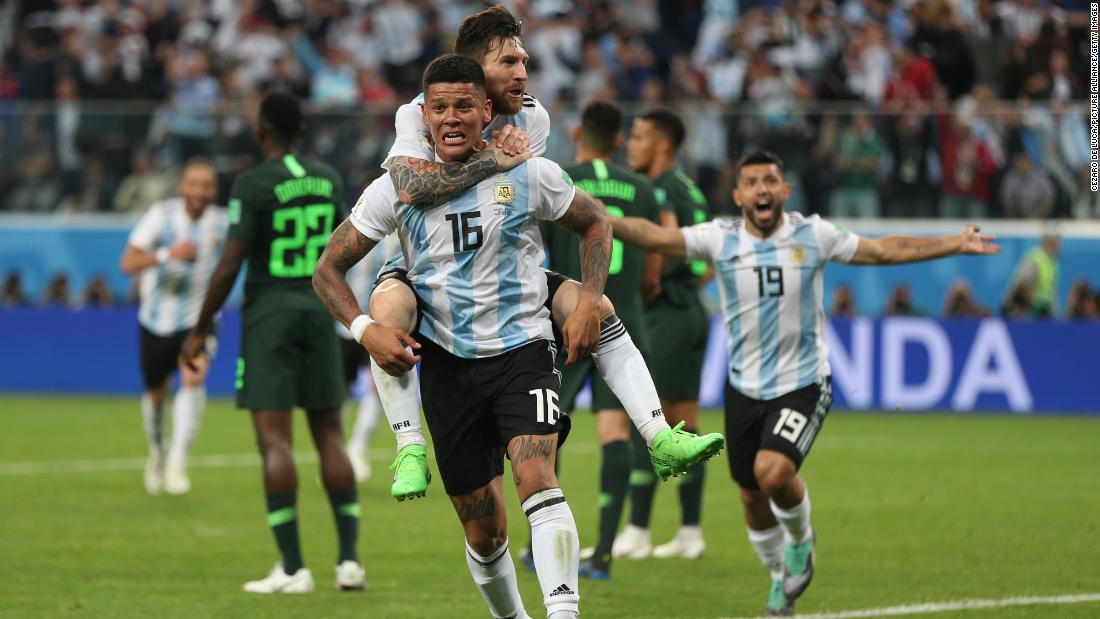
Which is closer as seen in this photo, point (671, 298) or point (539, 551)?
point (539, 551)

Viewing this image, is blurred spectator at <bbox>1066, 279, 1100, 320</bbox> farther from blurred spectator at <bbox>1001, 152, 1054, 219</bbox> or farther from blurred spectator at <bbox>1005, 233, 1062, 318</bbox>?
blurred spectator at <bbox>1001, 152, 1054, 219</bbox>

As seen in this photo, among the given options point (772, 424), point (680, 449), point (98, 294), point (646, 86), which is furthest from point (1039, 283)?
point (680, 449)

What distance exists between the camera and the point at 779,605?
808cm

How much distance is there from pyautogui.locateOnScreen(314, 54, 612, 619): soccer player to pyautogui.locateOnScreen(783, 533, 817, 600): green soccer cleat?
215 centimetres

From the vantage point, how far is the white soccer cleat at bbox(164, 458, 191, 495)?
43.4ft

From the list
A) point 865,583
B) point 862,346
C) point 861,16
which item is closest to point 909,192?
point 862,346

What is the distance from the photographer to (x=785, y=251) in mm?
8430

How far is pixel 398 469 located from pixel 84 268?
1770 cm

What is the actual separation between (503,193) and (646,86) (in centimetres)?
1619

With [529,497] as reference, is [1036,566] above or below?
below

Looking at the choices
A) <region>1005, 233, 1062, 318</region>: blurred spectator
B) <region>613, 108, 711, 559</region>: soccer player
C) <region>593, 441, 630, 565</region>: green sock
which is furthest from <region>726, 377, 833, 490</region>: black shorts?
<region>1005, 233, 1062, 318</region>: blurred spectator

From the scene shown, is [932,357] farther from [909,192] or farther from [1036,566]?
[1036,566]

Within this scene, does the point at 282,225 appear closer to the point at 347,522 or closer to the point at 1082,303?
the point at 347,522

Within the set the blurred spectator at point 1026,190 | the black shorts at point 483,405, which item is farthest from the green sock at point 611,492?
the blurred spectator at point 1026,190
